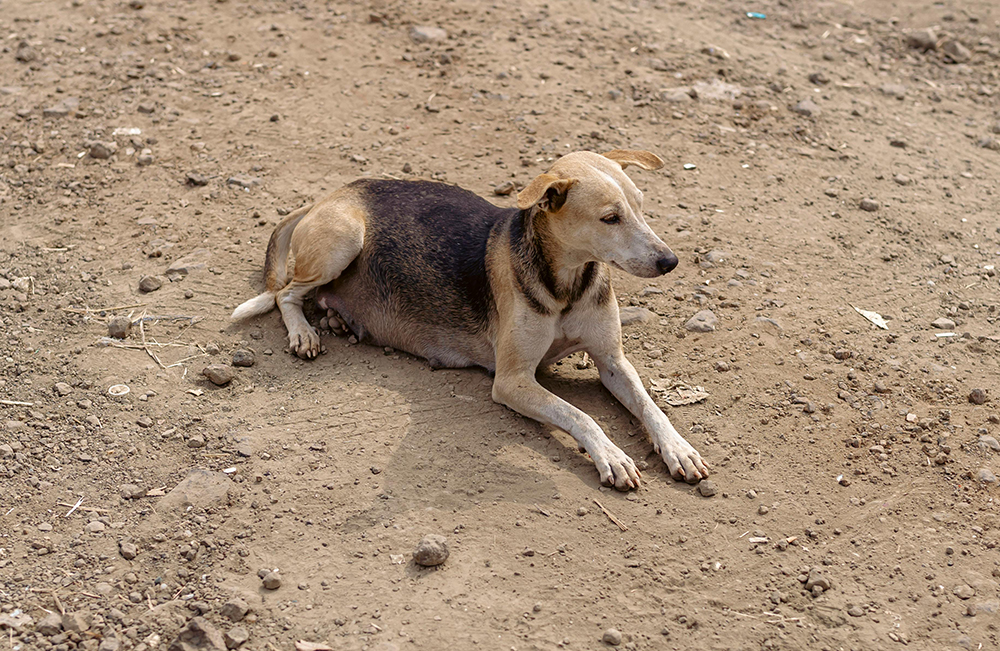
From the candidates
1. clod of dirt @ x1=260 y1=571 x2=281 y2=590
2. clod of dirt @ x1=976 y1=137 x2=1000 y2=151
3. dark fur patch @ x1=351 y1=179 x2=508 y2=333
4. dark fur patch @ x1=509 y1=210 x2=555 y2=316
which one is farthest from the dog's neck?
clod of dirt @ x1=976 y1=137 x2=1000 y2=151

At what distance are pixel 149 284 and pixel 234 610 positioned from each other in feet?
9.46

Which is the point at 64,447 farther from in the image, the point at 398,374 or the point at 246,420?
the point at 398,374

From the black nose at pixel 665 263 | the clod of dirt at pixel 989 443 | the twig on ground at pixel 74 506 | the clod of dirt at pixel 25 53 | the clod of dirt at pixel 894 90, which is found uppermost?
the black nose at pixel 665 263

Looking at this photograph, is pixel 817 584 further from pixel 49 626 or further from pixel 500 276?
pixel 49 626

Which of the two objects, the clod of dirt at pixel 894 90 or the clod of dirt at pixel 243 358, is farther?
the clod of dirt at pixel 894 90

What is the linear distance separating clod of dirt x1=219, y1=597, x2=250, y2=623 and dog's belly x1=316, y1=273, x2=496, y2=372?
80.7 inches

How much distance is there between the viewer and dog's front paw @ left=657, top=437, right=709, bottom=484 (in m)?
4.73

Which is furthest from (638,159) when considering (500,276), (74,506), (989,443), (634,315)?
(74,506)

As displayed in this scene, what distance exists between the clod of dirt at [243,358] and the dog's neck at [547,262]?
1663 mm

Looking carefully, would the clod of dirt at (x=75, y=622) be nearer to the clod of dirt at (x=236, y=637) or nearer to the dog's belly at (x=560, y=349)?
the clod of dirt at (x=236, y=637)

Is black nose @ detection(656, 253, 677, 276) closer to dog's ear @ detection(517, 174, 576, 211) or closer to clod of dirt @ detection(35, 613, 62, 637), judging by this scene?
dog's ear @ detection(517, 174, 576, 211)

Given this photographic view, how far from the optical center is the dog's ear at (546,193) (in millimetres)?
4617

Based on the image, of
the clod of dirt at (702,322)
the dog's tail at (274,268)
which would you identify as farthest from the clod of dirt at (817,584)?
the dog's tail at (274,268)

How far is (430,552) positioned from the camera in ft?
13.8
